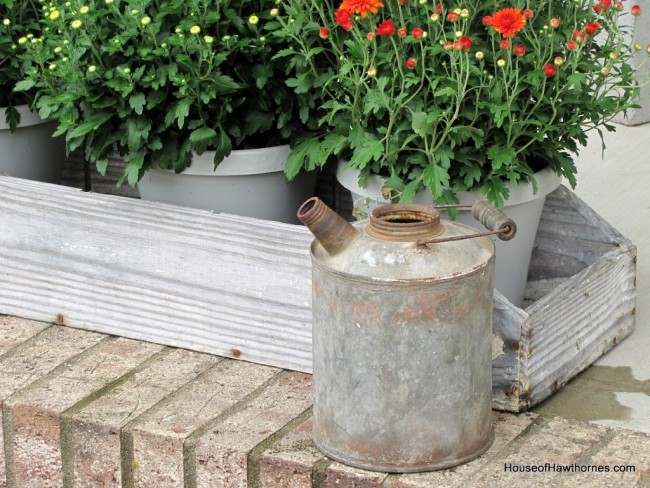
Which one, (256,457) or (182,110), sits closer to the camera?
(256,457)

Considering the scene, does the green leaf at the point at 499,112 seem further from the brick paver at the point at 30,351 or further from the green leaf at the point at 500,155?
the brick paver at the point at 30,351

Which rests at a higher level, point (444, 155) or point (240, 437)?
point (444, 155)

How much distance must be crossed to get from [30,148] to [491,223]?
164cm

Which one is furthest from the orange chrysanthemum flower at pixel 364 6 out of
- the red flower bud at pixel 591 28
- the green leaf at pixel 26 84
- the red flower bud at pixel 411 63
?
the green leaf at pixel 26 84

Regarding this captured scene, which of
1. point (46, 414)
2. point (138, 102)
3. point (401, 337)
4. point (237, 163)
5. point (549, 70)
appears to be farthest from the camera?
point (237, 163)

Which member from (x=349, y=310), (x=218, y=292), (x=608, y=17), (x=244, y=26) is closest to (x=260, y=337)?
(x=218, y=292)

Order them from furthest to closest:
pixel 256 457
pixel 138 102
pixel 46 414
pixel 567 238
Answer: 1. pixel 567 238
2. pixel 138 102
3. pixel 46 414
4. pixel 256 457

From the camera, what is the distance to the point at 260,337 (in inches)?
113

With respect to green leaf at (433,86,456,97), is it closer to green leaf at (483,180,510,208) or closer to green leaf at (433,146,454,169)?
green leaf at (433,146,454,169)

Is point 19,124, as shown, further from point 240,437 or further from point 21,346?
point 240,437

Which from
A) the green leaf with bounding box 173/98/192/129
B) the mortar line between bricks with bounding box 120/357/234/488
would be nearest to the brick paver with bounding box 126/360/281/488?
the mortar line between bricks with bounding box 120/357/234/488

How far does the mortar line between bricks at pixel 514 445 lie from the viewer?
238 centimetres

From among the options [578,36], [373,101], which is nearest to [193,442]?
[373,101]

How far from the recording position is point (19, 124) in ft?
11.4
